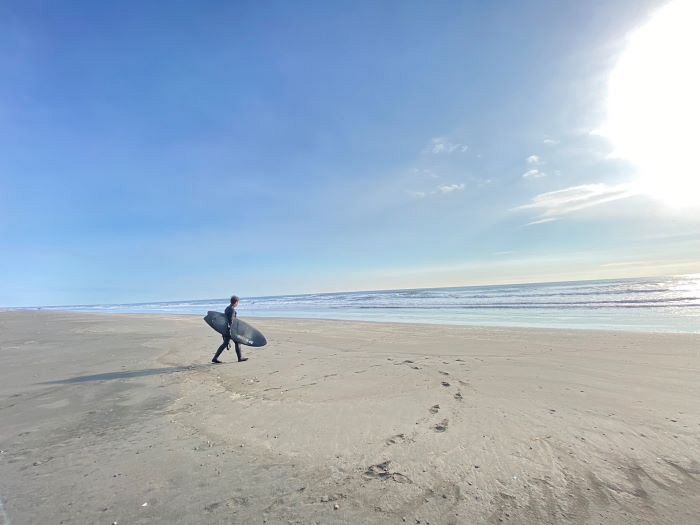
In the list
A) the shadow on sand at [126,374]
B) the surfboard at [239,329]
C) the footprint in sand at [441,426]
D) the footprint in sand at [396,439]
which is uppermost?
the surfboard at [239,329]

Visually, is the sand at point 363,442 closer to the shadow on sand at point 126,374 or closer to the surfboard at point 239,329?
the shadow on sand at point 126,374

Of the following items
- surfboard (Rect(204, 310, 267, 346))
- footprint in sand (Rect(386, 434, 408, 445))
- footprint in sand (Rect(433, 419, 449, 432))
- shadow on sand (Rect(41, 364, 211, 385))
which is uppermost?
surfboard (Rect(204, 310, 267, 346))

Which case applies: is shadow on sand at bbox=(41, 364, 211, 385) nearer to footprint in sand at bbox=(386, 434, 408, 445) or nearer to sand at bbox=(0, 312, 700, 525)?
sand at bbox=(0, 312, 700, 525)

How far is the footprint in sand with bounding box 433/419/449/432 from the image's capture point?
16.5 ft

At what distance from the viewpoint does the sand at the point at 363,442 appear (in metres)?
3.33

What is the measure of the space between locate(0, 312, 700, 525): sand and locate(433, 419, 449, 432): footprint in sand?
0.13 feet

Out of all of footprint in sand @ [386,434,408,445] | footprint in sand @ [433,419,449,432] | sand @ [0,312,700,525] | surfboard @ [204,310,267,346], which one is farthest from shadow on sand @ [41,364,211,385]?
footprint in sand @ [433,419,449,432]

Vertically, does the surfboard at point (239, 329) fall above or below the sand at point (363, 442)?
above

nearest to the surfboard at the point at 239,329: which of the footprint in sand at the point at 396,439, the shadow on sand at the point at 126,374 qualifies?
the shadow on sand at the point at 126,374

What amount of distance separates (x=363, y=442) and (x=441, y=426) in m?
1.23

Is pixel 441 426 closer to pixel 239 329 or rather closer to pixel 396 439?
pixel 396 439

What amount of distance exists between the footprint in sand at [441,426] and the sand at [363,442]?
4 centimetres

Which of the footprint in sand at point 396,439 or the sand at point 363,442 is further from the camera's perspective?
the footprint in sand at point 396,439

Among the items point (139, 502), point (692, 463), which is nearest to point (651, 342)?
point (692, 463)
